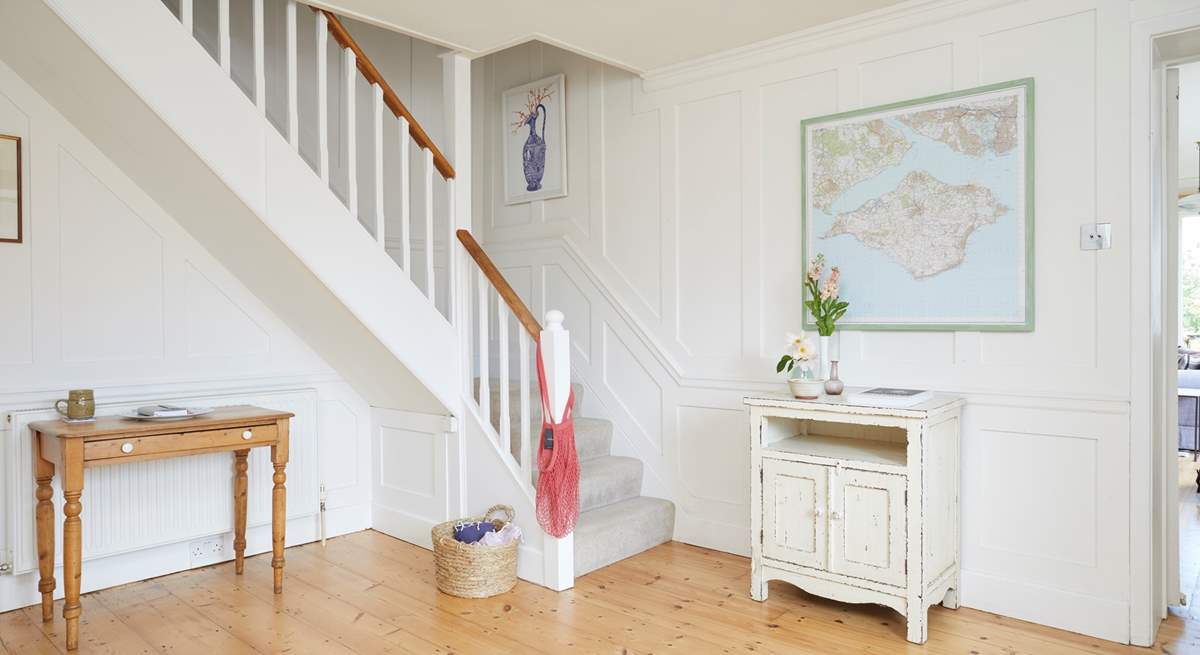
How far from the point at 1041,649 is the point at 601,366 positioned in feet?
8.42

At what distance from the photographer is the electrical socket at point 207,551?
12.7 ft

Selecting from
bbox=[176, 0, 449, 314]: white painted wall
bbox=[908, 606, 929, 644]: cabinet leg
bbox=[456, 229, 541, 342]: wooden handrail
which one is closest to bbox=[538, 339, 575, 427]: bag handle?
bbox=[456, 229, 541, 342]: wooden handrail

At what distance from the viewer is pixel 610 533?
3.89 metres

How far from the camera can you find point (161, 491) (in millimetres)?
3719

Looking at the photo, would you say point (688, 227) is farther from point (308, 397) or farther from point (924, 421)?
point (308, 397)

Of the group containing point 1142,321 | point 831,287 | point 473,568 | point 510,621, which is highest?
point 831,287

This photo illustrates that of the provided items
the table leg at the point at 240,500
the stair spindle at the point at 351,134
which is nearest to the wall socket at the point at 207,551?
the table leg at the point at 240,500

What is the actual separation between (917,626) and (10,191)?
4.07 metres

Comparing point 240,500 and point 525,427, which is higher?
point 525,427

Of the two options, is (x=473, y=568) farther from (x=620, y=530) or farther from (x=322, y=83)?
(x=322, y=83)

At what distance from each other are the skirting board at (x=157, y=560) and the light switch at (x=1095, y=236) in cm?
381

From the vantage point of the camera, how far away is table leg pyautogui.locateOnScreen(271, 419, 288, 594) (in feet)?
11.6

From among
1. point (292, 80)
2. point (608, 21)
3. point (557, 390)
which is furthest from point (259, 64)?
point (557, 390)

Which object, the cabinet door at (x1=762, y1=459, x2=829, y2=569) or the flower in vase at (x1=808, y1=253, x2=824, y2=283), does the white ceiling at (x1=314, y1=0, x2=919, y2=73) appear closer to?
the flower in vase at (x1=808, y1=253, x2=824, y2=283)
